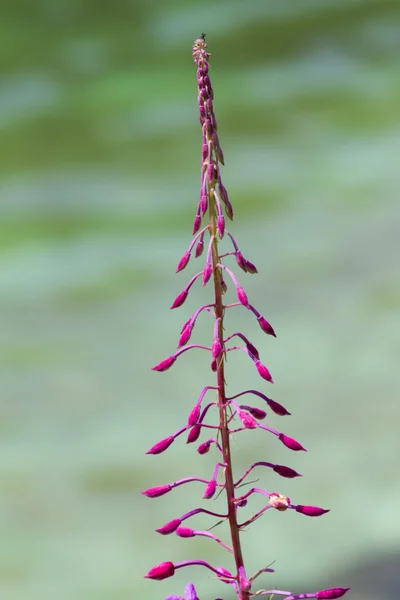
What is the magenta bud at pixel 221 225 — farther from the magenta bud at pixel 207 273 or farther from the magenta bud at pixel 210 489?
the magenta bud at pixel 210 489

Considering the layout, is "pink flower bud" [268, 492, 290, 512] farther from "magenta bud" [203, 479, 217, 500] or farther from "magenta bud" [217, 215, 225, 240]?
"magenta bud" [217, 215, 225, 240]

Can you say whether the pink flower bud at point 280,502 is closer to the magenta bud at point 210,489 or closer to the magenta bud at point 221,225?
the magenta bud at point 210,489

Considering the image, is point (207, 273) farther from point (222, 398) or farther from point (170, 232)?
point (170, 232)

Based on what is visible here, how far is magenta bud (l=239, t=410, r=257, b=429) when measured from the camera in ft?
2.13

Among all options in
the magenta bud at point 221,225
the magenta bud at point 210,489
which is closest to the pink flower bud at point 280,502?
the magenta bud at point 210,489

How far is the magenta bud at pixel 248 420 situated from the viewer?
0.65m

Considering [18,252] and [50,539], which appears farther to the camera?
[18,252]

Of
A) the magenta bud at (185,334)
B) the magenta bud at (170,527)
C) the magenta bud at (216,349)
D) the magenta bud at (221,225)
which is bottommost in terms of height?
the magenta bud at (170,527)

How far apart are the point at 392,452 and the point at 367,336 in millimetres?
180

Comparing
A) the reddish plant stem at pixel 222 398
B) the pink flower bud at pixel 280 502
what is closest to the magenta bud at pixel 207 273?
the reddish plant stem at pixel 222 398

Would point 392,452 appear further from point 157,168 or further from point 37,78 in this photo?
point 37,78

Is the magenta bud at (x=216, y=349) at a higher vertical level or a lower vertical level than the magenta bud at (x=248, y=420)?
higher

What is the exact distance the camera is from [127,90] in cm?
165

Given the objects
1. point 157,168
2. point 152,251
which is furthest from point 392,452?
point 157,168
